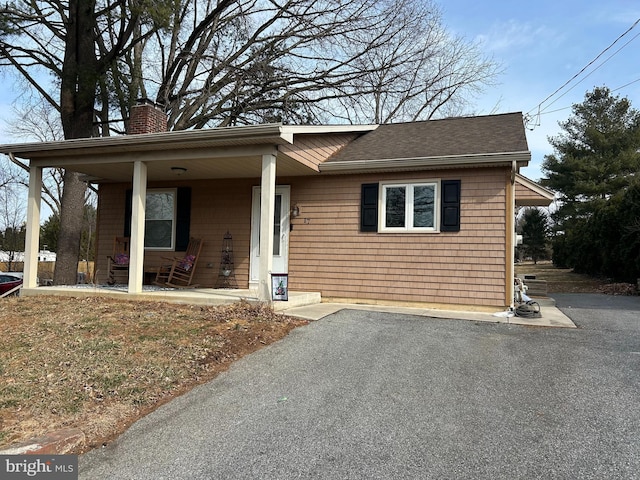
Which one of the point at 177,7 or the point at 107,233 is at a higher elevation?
the point at 177,7

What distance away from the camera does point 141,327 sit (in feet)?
19.2

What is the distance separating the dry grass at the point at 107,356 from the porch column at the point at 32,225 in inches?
68.4

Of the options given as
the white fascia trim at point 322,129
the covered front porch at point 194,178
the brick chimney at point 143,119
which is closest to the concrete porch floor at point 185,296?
the covered front porch at point 194,178

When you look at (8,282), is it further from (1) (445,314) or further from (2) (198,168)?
(1) (445,314)

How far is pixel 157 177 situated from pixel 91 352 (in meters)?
5.80

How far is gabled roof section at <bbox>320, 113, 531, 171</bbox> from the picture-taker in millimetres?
7656

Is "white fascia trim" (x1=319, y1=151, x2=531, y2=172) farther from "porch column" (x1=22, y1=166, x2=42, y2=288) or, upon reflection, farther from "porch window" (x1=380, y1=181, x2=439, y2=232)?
"porch column" (x1=22, y1=166, x2=42, y2=288)

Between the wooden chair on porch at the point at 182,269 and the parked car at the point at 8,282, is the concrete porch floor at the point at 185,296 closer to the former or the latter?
the wooden chair on porch at the point at 182,269

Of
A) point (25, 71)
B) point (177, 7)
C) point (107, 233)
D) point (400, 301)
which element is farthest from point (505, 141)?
point (25, 71)

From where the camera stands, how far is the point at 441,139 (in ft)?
30.0

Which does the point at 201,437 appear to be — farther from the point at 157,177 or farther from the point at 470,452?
the point at 157,177

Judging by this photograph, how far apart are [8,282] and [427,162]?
14.6 meters

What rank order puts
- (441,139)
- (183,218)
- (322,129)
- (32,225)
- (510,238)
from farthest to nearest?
(183,218)
(441,139)
(32,225)
(322,129)
(510,238)

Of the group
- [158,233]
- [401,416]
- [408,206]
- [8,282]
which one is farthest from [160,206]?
[8,282]
